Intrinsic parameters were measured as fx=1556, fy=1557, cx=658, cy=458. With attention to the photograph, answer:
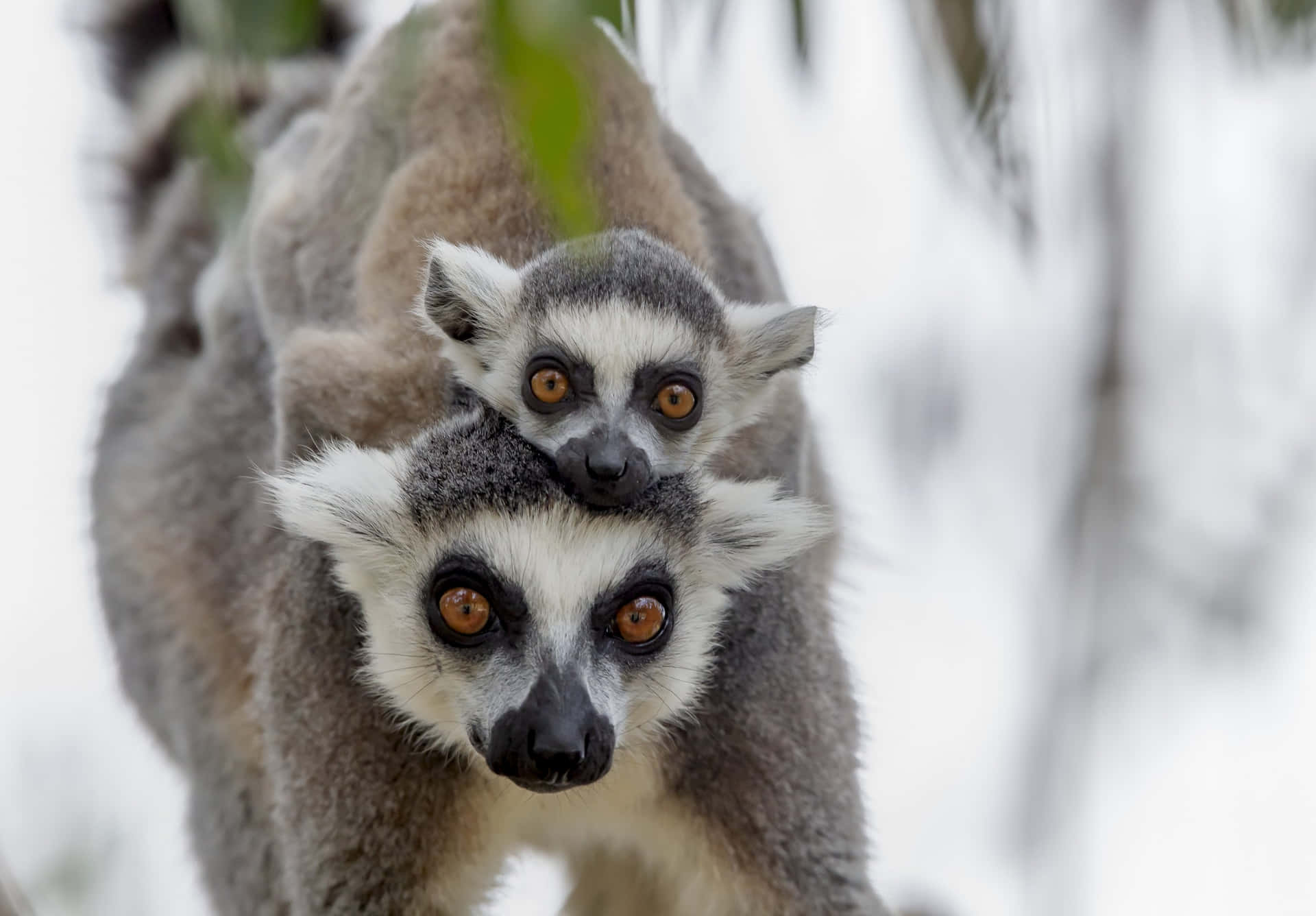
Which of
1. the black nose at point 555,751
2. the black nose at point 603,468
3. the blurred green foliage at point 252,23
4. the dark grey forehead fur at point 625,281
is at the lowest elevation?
the black nose at point 555,751

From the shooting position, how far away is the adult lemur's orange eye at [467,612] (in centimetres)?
271

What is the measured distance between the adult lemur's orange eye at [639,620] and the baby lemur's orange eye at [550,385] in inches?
16.3

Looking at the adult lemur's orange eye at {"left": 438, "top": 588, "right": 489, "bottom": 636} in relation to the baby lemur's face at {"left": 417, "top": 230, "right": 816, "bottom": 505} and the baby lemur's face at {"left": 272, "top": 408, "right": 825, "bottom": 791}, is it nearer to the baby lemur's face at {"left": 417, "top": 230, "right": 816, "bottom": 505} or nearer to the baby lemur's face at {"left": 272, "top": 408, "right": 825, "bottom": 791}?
the baby lemur's face at {"left": 272, "top": 408, "right": 825, "bottom": 791}

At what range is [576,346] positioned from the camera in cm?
299

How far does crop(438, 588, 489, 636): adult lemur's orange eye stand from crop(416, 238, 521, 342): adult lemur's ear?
0.57m

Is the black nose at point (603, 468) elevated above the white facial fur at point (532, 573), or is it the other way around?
the black nose at point (603, 468)

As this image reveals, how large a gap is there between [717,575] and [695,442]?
0.92ft

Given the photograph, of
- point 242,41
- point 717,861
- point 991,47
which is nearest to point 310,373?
point 717,861

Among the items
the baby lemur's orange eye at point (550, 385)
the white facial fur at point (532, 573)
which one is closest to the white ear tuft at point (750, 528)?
the white facial fur at point (532, 573)

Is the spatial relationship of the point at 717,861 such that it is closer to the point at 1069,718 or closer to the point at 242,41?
the point at 1069,718

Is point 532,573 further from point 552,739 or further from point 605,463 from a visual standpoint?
point 552,739

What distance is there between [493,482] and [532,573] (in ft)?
0.66

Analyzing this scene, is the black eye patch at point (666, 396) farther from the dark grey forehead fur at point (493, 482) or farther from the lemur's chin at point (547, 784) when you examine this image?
the lemur's chin at point (547, 784)

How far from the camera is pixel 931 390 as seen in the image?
4164 millimetres
